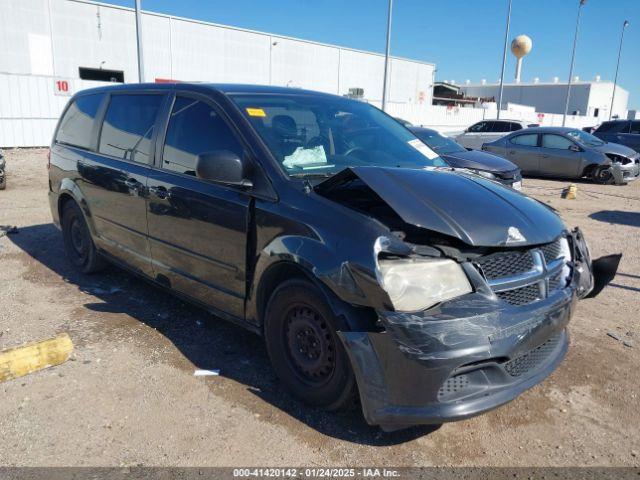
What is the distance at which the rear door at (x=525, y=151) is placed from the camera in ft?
47.2

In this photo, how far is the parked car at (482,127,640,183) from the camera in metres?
13.4

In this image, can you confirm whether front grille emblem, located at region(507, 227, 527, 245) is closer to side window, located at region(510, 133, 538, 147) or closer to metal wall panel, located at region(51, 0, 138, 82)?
side window, located at region(510, 133, 538, 147)

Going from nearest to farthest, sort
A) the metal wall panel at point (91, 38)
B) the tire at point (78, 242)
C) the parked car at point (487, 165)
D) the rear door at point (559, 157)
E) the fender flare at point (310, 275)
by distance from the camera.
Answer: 1. the fender flare at point (310, 275)
2. the tire at point (78, 242)
3. the parked car at point (487, 165)
4. the rear door at point (559, 157)
5. the metal wall panel at point (91, 38)

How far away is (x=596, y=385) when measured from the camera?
3373mm

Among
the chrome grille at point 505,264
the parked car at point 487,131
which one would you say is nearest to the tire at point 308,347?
the chrome grille at point 505,264

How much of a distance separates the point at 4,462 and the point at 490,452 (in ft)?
8.18

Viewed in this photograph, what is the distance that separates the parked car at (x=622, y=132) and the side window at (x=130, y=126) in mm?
17206

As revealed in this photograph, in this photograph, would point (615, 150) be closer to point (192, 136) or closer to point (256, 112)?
point (256, 112)

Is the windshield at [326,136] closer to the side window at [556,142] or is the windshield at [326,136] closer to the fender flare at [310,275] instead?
the fender flare at [310,275]

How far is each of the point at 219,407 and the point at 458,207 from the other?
1.82 meters

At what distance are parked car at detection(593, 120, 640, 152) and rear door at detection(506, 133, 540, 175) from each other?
180 inches

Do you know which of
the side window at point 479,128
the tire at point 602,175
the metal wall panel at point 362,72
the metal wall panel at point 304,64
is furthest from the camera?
the metal wall panel at point 362,72

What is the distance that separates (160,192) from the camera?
382 cm

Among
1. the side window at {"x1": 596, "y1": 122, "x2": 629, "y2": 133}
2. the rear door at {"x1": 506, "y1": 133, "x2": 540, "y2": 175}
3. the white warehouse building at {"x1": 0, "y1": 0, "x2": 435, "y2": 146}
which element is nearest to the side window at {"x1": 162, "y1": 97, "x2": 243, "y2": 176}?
the rear door at {"x1": 506, "y1": 133, "x2": 540, "y2": 175}
